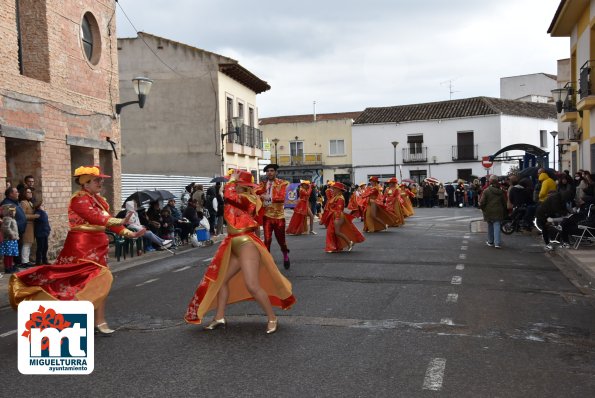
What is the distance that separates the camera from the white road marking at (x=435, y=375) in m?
4.69

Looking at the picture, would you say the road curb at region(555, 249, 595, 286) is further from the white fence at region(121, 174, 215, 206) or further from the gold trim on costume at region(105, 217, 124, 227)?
the white fence at region(121, 174, 215, 206)

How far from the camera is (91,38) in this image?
17766 millimetres

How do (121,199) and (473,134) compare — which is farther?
(473,134)

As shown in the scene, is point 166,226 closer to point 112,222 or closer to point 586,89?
point 112,222

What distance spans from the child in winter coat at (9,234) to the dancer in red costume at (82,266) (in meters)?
5.74

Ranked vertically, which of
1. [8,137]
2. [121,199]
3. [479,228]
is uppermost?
[8,137]

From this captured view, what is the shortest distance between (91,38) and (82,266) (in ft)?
42.6

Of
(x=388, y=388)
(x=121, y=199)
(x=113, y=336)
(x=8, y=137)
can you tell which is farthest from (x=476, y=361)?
(x=121, y=199)

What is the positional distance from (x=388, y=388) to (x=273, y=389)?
2.80 feet

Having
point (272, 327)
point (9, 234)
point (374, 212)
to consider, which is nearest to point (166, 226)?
point (9, 234)

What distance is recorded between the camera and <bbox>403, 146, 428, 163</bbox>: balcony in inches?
2048

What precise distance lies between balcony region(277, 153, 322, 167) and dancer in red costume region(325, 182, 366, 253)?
139 ft

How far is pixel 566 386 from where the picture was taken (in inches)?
186

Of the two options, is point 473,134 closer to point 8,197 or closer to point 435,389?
point 8,197
